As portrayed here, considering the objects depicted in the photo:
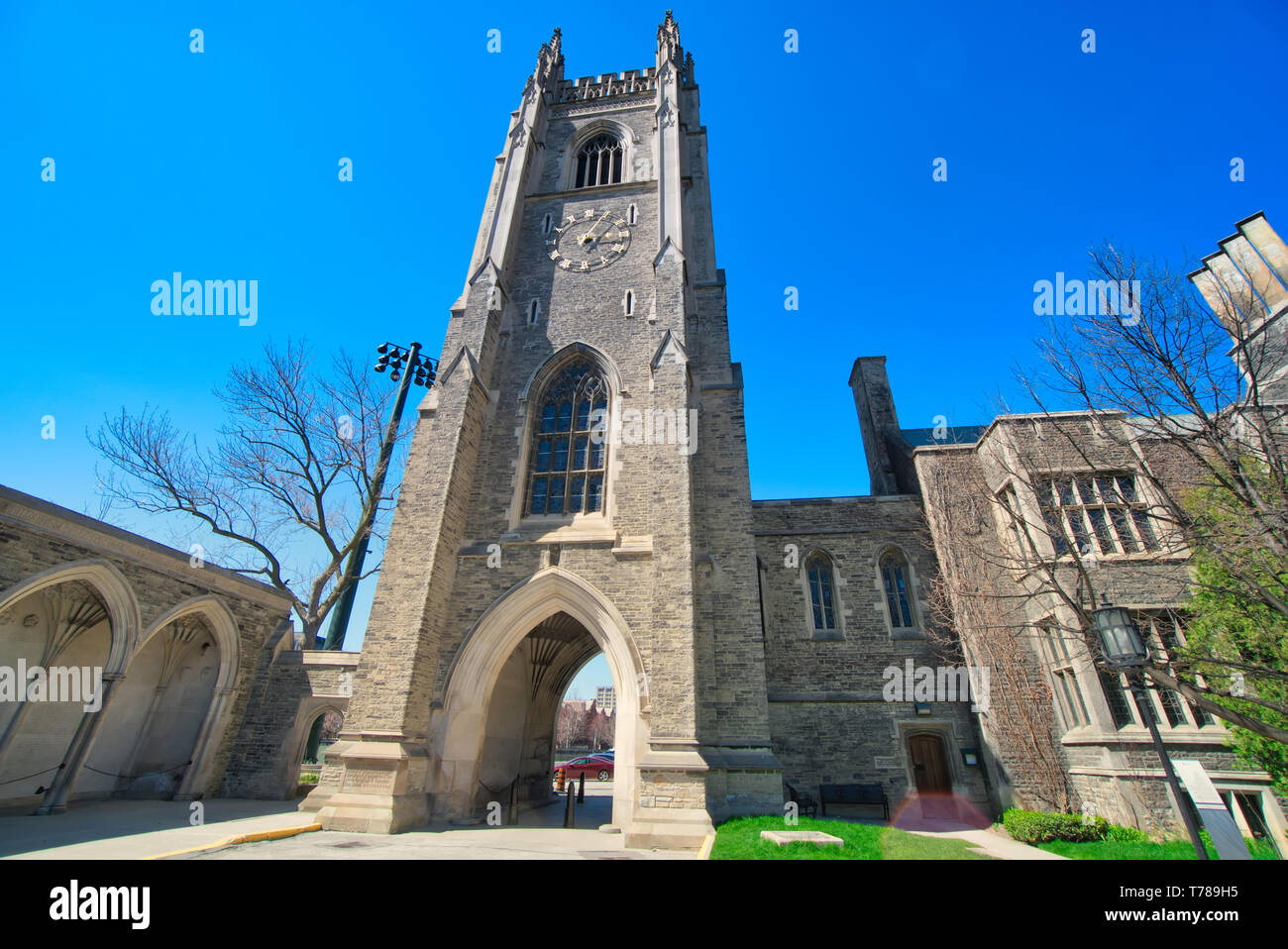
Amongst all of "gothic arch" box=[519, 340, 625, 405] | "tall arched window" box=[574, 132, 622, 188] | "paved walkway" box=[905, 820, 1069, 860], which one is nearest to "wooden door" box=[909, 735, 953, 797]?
"paved walkway" box=[905, 820, 1069, 860]

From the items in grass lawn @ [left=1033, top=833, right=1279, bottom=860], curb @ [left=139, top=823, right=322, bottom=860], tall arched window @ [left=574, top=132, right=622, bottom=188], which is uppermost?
tall arched window @ [left=574, top=132, right=622, bottom=188]

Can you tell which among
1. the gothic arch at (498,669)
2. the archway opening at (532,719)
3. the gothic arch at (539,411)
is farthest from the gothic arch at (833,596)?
the gothic arch at (539,411)

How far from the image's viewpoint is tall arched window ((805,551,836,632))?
569 inches

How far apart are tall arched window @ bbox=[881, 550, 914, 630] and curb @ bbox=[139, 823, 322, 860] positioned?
13.2m

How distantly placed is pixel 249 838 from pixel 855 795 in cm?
1149

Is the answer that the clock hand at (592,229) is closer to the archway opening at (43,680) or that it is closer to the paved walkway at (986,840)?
the archway opening at (43,680)

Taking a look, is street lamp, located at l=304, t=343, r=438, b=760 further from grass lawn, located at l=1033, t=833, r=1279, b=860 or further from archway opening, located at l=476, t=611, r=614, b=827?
grass lawn, located at l=1033, t=833, r=1279, b=860

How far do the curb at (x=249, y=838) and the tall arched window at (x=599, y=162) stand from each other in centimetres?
1905

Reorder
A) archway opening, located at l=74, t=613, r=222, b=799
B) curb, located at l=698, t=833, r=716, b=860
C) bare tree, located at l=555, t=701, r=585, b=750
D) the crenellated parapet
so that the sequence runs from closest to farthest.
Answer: curb, located at l=698, t=833, r=716, b=860, archway opening, located at l=74, t=613, r=222, b=799, the crenellated parapet, bare tree, located at l=555, t=701, r=585, b=750

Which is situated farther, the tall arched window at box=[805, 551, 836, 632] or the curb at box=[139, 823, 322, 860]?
the tall arched window at box=[805, 551, 836, 632]
